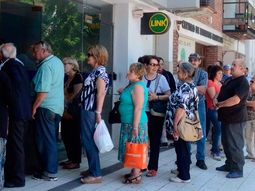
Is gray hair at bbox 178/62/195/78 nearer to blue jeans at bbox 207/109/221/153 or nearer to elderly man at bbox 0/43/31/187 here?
elderly man at bbox 0/43/31/187

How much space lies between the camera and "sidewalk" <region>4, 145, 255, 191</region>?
6.15 m

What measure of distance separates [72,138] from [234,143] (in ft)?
8.31

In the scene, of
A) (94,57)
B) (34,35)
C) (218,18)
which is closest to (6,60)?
(94,57)

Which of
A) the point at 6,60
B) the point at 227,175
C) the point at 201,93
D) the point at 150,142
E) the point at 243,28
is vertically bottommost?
the point at 227,175

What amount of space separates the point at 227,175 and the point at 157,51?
4.73m

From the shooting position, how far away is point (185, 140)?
6.37 meters

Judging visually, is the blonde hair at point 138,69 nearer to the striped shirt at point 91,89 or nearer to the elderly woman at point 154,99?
the striped shirt at point 91,89

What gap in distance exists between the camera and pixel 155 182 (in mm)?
6609

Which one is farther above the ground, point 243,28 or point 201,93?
point 243,28

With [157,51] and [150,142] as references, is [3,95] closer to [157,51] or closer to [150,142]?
[150,142]

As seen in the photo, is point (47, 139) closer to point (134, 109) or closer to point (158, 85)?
point (134, 109)

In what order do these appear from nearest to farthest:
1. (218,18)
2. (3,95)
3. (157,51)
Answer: (3,95), (157,51), (218,18)

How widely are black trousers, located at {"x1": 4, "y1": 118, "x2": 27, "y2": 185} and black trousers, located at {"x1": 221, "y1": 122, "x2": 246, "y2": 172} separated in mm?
3121

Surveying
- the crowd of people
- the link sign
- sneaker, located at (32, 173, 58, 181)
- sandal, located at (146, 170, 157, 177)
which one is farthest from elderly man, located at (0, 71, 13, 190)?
the link sign
